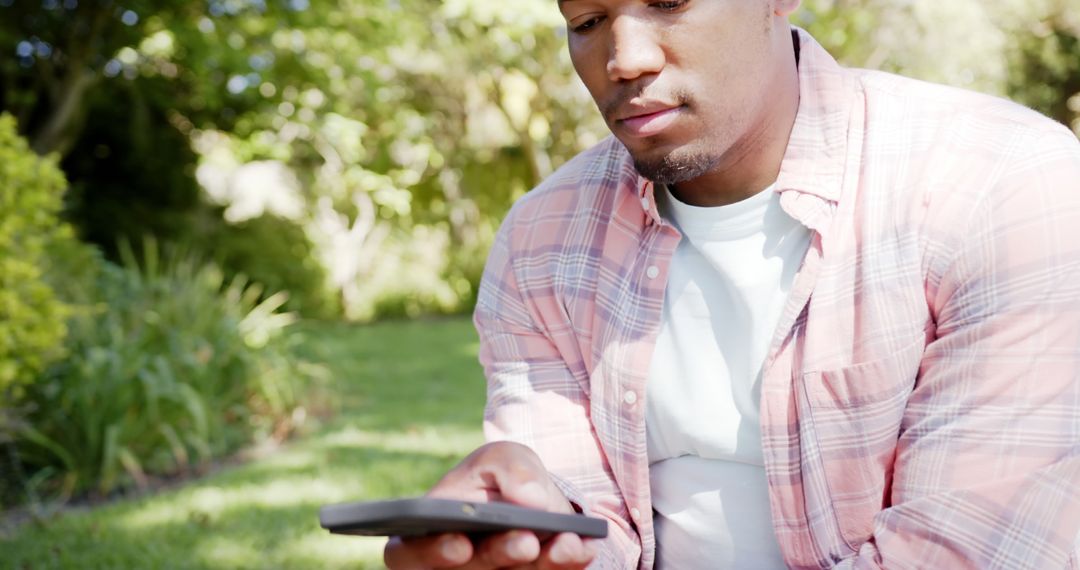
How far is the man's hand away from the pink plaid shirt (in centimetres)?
24

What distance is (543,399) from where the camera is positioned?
200 cm

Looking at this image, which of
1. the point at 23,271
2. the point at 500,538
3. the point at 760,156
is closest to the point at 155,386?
the point at 23,271

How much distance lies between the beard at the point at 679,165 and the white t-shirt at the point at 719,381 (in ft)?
0.43

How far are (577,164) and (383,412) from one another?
539 cm

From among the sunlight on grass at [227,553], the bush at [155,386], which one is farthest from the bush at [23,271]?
the sunlight on grass at [227,553]

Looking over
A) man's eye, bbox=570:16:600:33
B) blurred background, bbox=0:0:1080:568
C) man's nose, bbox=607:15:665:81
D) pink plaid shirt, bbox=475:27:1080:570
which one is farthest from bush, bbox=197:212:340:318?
man's nose, bbox=607:15:665:81

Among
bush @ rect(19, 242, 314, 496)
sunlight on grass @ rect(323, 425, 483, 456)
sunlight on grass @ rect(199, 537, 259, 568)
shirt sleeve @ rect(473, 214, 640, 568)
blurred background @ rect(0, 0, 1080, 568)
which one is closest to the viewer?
shirt sleeve @ rect(473, 214, 640, 568)

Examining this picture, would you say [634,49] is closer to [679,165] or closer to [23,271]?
[679,165]

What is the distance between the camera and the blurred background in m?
4.75

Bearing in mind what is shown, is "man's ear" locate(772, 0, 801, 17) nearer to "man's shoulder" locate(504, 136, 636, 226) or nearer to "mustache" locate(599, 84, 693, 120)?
"mustache" locate(599, 84, 693, 120)

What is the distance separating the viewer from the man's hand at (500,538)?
1.42 meters

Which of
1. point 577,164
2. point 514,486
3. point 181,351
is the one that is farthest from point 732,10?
point 181,351

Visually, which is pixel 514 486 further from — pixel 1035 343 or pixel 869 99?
pixel 869 99

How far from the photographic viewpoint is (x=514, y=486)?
1.64m
